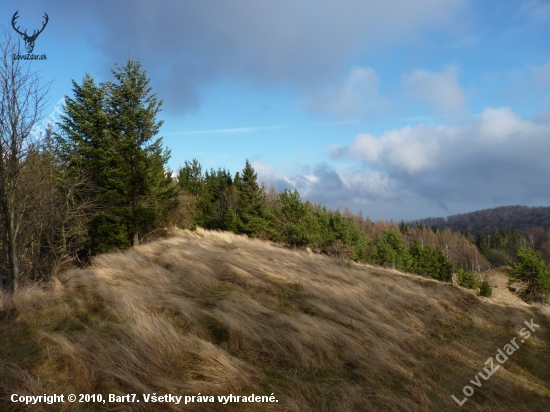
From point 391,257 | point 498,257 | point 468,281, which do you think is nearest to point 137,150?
point 468,281

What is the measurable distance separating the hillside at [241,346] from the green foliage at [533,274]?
108 feet

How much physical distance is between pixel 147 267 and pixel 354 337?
6.55 metres

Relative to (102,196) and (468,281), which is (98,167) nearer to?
(102,196)

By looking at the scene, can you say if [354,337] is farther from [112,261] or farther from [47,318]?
[112,261]

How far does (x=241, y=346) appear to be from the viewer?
5.29m

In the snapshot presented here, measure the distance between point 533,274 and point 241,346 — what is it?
43.3m

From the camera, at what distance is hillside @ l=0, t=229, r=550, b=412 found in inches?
156

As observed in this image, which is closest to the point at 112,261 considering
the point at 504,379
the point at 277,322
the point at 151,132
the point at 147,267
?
the point at 147,267

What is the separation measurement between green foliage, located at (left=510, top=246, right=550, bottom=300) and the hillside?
32.9 meters

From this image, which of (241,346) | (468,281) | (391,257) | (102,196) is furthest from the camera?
(391,257)

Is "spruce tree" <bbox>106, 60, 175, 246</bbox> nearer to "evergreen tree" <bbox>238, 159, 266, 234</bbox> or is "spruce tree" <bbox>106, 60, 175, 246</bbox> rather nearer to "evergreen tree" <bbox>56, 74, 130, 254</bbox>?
"evergreen tree" <bbox>56, 74, 130, 254</bbox>

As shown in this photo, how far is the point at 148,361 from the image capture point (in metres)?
4.31

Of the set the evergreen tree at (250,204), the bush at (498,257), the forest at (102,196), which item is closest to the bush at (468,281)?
the forest at (102,196)

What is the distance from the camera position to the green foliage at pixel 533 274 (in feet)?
116
